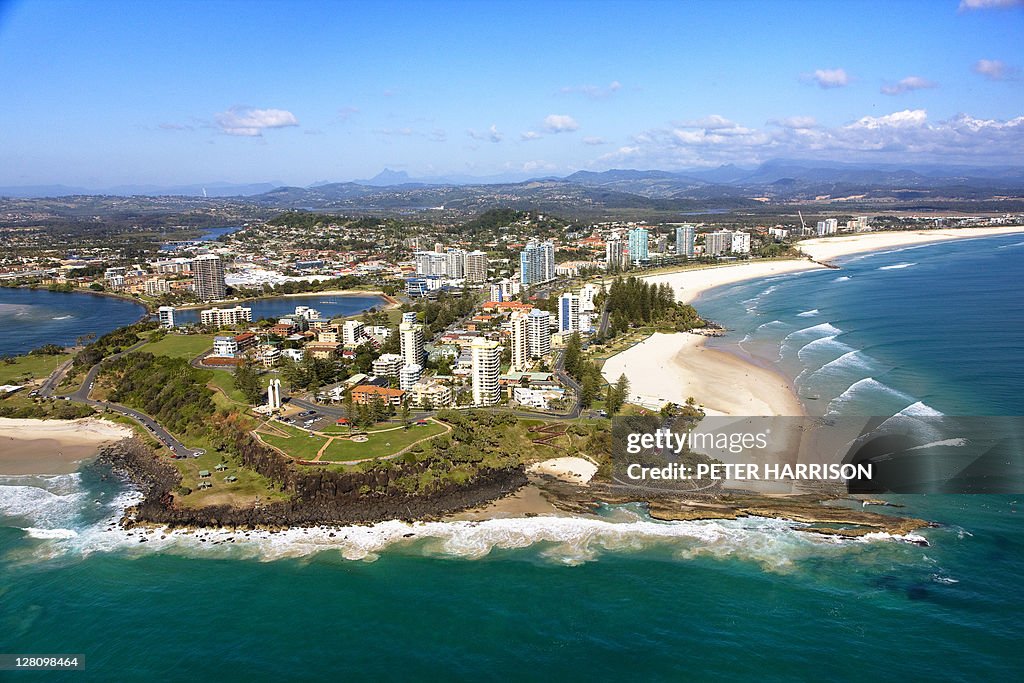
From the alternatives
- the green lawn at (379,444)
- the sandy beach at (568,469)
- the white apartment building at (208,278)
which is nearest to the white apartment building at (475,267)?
the white apartment building at (208,278)

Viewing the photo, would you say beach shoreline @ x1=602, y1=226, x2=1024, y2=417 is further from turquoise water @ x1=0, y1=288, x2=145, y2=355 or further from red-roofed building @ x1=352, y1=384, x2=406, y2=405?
turquoise water @ x1=0, y1=288, x2=145, y2=355

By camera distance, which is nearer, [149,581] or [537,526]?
[149,581]

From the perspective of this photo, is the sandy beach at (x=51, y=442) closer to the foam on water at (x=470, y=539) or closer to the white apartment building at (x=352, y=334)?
the foam on water at (x=470, y=539)

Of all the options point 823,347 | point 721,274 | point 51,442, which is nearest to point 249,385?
point 51,442

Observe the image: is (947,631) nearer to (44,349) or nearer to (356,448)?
(356,448)

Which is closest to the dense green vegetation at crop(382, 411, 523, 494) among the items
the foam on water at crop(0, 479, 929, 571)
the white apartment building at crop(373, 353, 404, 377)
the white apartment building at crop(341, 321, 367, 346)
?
the foam on water at crop(0, 479, 929, 571)

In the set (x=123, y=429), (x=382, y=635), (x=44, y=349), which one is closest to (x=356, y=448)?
(x=382, y=635)
